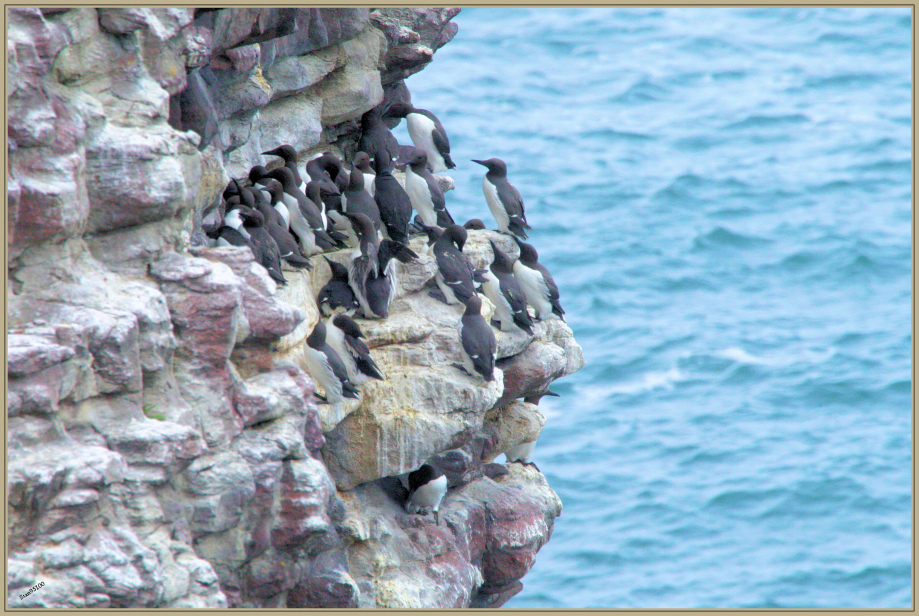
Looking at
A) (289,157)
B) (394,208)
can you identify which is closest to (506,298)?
(394,208)

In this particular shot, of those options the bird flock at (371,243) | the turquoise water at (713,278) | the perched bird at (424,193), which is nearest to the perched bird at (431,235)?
the bird flock at (371,243)

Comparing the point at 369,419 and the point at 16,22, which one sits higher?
the point at 16,22

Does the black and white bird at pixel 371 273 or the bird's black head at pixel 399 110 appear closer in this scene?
the black and white bird at pixel 371 273

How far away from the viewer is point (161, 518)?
Answer: 18.6ft

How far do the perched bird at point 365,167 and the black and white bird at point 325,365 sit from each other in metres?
2.20

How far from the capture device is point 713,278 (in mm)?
31188

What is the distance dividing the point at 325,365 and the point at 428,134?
146 inches

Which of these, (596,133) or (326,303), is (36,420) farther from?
(596,133)

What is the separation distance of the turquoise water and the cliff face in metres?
13.6

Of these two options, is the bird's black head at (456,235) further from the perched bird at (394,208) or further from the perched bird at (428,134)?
the perched bird at (428,134)

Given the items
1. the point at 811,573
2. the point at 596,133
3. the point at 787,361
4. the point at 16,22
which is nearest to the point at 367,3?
the point at 16,22

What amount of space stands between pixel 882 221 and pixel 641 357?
31.7ft

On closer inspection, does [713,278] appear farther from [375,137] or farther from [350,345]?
[350,345]

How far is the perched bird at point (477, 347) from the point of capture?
25.5ft
